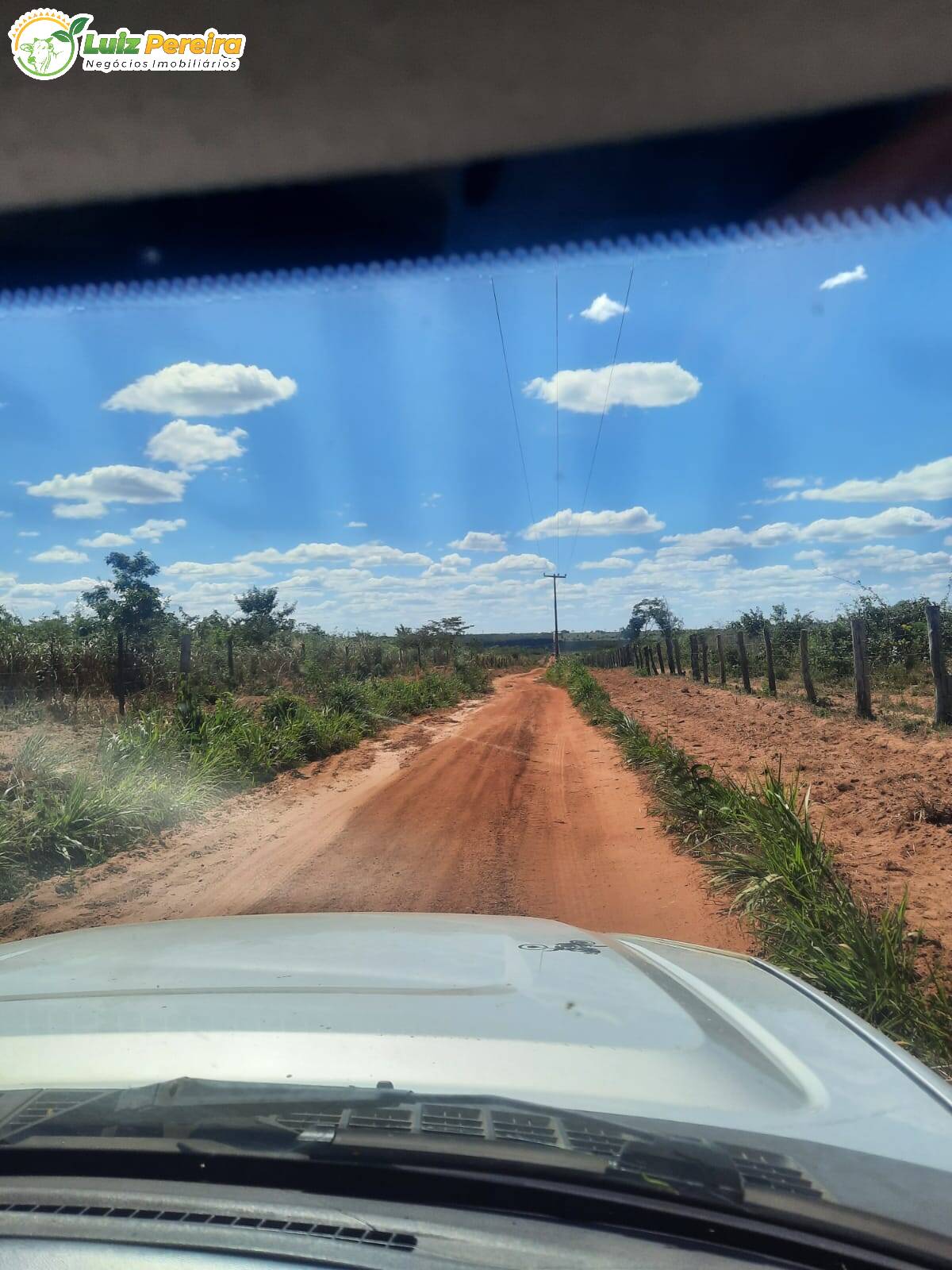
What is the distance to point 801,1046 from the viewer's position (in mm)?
2279

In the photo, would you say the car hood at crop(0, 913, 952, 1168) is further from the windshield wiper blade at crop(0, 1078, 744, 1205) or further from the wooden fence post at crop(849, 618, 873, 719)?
the wooden fence post at crop(849, 618, 873, 719)

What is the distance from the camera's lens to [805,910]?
16.1ft

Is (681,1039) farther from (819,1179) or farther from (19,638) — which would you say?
(19,638)

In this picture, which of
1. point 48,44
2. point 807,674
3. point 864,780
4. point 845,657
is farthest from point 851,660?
point 48,44

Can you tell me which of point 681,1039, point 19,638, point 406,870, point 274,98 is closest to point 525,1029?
point 681,1039

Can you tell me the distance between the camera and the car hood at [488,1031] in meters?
1.90

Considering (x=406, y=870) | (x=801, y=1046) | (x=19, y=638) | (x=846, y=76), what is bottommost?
(x=406, y=870)

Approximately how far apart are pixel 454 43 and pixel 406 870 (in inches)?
228

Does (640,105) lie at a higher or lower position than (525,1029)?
higher

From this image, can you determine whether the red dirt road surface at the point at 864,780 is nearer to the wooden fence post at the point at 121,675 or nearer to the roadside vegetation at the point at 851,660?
the roadside vegetation at the point at 851,660

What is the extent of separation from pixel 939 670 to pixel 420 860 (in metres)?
7.99

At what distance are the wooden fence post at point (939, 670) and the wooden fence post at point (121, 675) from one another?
37.9ft

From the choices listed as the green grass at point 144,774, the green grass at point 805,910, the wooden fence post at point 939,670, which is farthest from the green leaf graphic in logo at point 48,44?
the wooden fence post at point 939,670

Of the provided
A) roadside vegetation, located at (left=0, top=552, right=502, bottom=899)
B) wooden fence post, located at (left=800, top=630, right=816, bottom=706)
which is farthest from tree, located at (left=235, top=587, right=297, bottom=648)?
wooden fence post, located at (left=800, top=630, right=816, bottom=706)
